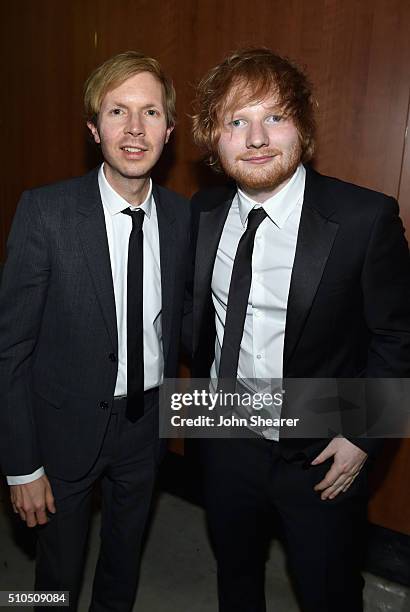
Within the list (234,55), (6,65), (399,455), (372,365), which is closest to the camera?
(372,365)

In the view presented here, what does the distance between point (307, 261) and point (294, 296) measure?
0.11m

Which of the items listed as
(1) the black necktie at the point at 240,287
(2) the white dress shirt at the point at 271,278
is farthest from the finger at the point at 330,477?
(1) the black necktie at the point at 240,287

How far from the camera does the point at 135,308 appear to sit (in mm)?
1791

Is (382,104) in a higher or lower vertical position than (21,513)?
higher

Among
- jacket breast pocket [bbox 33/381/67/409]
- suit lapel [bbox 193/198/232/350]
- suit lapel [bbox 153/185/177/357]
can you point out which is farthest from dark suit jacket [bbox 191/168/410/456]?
jacket breast pocket [bbox 33/381/67/409]

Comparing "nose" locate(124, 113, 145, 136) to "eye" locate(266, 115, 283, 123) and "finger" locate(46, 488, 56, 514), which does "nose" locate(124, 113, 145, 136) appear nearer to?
"eye" locate(266, 115, 283, 123)

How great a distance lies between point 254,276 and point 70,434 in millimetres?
826

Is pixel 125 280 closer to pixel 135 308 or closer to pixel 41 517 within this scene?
pixel 135 308

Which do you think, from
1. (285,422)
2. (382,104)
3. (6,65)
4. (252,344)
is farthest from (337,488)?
(6,65)

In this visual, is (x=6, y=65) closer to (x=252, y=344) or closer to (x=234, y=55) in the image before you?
(x=234, y=55)

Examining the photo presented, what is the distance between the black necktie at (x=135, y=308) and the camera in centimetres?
178

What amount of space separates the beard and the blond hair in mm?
407

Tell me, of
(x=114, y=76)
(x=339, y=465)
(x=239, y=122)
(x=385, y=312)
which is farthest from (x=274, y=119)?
(x=339, y=465)

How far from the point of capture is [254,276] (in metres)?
1.71
